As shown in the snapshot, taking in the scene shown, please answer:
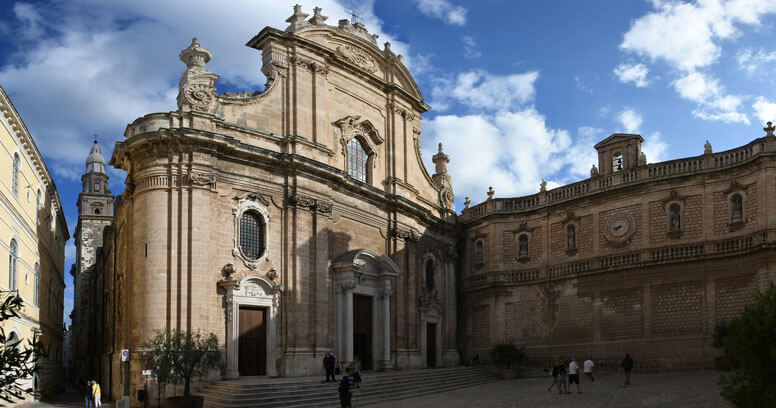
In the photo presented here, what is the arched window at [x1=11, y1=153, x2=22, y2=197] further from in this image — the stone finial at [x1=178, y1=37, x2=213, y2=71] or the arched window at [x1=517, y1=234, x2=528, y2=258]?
the arched window at [x1=517, y1=234, x2=528, y2=258]

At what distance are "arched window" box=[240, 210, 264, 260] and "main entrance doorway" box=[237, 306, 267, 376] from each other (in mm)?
2019

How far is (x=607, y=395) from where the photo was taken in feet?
75.3

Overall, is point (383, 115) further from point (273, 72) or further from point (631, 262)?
point (631, 262)

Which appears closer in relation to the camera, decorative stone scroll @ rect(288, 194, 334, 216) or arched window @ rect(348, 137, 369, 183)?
decorative stone scroll @ rect(288, 194, 334, 216)

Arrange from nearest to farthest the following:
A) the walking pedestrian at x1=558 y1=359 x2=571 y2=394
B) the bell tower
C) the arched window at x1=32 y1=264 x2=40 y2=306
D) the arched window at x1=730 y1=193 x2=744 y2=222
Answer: the walking pedestrian at x1=558 y1=359 x2=571 y2=394
the arched window at x1=730 y1=193 x2=744 y2=222
the arched window at x1=32 y1=264 x2=40 y2=306
the bell tower

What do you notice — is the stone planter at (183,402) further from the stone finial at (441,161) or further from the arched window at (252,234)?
the stone finial at (441,161)

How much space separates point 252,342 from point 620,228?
53.2 feet

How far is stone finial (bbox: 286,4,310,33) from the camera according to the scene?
30.1 meters

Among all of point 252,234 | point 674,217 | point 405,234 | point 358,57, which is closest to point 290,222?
point 252,234

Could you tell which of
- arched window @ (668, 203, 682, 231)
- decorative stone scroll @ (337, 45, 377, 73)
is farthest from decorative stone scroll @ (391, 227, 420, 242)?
arched window @ (668, 203, 682, 231)

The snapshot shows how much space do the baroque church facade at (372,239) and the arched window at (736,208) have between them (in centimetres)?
8

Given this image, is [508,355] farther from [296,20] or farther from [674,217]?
[296,20]

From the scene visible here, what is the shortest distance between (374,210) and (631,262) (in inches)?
441

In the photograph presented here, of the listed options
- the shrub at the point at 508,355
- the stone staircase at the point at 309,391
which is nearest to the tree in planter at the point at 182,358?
the stone staircase at the point at 309,391
